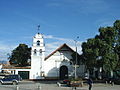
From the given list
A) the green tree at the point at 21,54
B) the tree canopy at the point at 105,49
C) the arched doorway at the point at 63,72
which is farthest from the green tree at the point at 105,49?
the green tree at the point at 21,54

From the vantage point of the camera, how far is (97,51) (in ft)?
133

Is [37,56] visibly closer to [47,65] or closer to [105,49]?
[47,65]

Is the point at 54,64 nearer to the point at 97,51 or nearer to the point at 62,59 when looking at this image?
the point at 62,59

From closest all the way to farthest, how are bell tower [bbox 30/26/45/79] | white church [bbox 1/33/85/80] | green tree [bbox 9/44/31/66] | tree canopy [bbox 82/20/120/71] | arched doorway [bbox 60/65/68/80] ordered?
tree canopy [bbox 82/20/120/71]
bell tower [bbox 30/26/45/79]
white church [bbox 1/33/85/80]
arched doorway [bbox 60/65/68/80]
green tree [bbox 9/44/31/66]

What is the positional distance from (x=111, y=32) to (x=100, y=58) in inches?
215

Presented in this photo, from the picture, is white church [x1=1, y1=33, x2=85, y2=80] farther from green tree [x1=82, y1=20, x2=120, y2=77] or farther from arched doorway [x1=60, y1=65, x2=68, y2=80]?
green tree [x1=82, y1=20, x2=120, y2=77]

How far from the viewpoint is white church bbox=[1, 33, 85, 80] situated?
176 feet

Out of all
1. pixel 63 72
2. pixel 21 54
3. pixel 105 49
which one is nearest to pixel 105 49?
pixel 105 49

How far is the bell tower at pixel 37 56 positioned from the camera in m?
53.6

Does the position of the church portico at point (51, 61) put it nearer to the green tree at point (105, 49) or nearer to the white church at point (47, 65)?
the white church at point (47, 65)

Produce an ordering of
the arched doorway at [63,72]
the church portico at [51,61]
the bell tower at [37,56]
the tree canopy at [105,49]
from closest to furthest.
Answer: the tree canopy at [105,49] < the bell tower at [37,56] < the church portico at [51,61] < the arched doorway at [63,72]

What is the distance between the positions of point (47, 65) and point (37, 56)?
333 cm

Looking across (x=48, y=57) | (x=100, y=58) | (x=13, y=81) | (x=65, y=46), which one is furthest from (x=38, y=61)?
(x=100, y=58)

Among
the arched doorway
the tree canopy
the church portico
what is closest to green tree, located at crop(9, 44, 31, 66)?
the church portico
